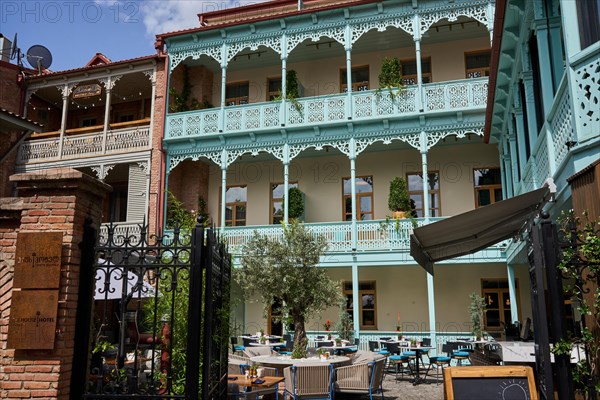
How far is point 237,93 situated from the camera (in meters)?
21.0

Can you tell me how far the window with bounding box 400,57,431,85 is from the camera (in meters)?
18.8

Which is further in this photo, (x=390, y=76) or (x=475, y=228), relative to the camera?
(x=390, y=76)

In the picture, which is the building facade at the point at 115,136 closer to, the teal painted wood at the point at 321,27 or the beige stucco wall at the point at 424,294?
the teal painted wood at the point at 321,27

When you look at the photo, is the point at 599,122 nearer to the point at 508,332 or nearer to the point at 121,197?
the point at 508,332

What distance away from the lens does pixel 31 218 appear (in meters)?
4.82

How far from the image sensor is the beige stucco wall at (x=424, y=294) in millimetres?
17234

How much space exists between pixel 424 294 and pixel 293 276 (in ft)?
23.2

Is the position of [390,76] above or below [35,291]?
above

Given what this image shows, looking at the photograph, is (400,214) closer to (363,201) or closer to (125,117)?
(363,201)

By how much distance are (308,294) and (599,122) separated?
26.0ft

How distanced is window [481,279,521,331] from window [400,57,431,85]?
712 cm

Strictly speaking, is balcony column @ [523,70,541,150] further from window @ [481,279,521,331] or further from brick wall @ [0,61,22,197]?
brick wall @ [0,61,22,197]

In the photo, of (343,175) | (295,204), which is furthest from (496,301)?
(295,204)

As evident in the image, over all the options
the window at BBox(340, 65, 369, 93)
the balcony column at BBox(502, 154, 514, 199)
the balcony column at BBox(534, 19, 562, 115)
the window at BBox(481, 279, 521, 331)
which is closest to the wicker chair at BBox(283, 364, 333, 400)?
the balcony column at BBox(534, 19, 562, 115)
